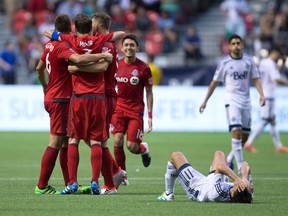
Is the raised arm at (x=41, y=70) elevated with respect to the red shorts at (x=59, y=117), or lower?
elevated

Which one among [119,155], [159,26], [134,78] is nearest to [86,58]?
[134,78]

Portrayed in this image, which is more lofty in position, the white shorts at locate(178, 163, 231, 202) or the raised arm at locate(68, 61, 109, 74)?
the raised arm at locate(68, 61, 109, 74)

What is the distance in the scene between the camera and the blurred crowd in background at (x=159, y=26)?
32969mm

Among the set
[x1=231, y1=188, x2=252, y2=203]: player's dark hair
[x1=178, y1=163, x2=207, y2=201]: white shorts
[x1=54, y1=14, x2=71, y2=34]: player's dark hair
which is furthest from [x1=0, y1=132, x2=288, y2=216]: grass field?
[x1=54, y1=14, x2=71, y2=34]: player's dark hair

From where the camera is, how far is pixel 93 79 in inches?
509

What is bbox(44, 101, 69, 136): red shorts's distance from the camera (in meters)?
13.1

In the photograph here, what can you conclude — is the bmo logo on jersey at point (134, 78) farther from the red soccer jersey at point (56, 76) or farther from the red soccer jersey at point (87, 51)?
the red soccer jersey at point (87, 51)

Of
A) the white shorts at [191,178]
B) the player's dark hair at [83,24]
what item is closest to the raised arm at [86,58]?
the player's dark hair at [83,24]

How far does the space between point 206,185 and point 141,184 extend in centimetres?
335

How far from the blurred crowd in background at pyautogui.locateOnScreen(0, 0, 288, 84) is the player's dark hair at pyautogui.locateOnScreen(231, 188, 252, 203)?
1931 cm

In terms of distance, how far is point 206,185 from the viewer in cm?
1170

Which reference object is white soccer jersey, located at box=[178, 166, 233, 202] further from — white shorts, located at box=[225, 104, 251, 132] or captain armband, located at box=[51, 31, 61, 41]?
white shorts, located at box=[225, 104, 251, 132]

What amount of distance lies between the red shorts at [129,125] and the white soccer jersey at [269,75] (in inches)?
304

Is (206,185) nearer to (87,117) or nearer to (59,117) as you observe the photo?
(87,117)
